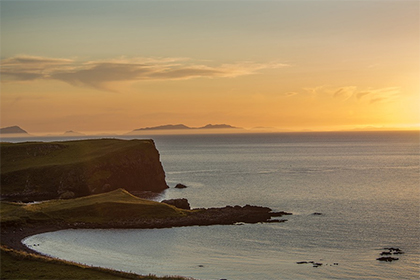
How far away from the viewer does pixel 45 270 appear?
48125 mm

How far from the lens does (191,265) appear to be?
60.2 meters

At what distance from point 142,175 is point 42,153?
30913mm

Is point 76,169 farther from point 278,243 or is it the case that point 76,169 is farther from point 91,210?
point 278,243

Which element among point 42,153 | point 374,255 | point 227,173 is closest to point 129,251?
point 374,255

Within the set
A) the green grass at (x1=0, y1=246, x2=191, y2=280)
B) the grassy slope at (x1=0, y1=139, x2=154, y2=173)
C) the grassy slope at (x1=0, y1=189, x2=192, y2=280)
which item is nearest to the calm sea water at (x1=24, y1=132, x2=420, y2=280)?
the grassy slope at (x1=0, y1=189, x2=192, y2=280)

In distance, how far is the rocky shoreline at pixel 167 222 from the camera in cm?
7243

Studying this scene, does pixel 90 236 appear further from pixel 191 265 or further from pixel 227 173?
pixel 227 173

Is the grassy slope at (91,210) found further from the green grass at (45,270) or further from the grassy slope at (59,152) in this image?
the grassy slope at (59,152)

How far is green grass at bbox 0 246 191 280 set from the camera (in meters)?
46.3

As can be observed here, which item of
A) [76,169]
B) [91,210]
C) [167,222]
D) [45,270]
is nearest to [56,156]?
[76,169]

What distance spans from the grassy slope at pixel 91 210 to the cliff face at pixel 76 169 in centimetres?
2957

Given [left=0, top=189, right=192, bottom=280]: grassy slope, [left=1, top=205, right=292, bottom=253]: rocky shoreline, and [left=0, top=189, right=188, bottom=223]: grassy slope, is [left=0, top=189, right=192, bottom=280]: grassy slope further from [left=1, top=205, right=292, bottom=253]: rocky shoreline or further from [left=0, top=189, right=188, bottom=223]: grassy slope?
[left=1, top=205, right=292, bottom=253]: rocky shoreline

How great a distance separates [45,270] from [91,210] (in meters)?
39.4

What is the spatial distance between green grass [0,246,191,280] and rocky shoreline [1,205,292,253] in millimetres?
13338
